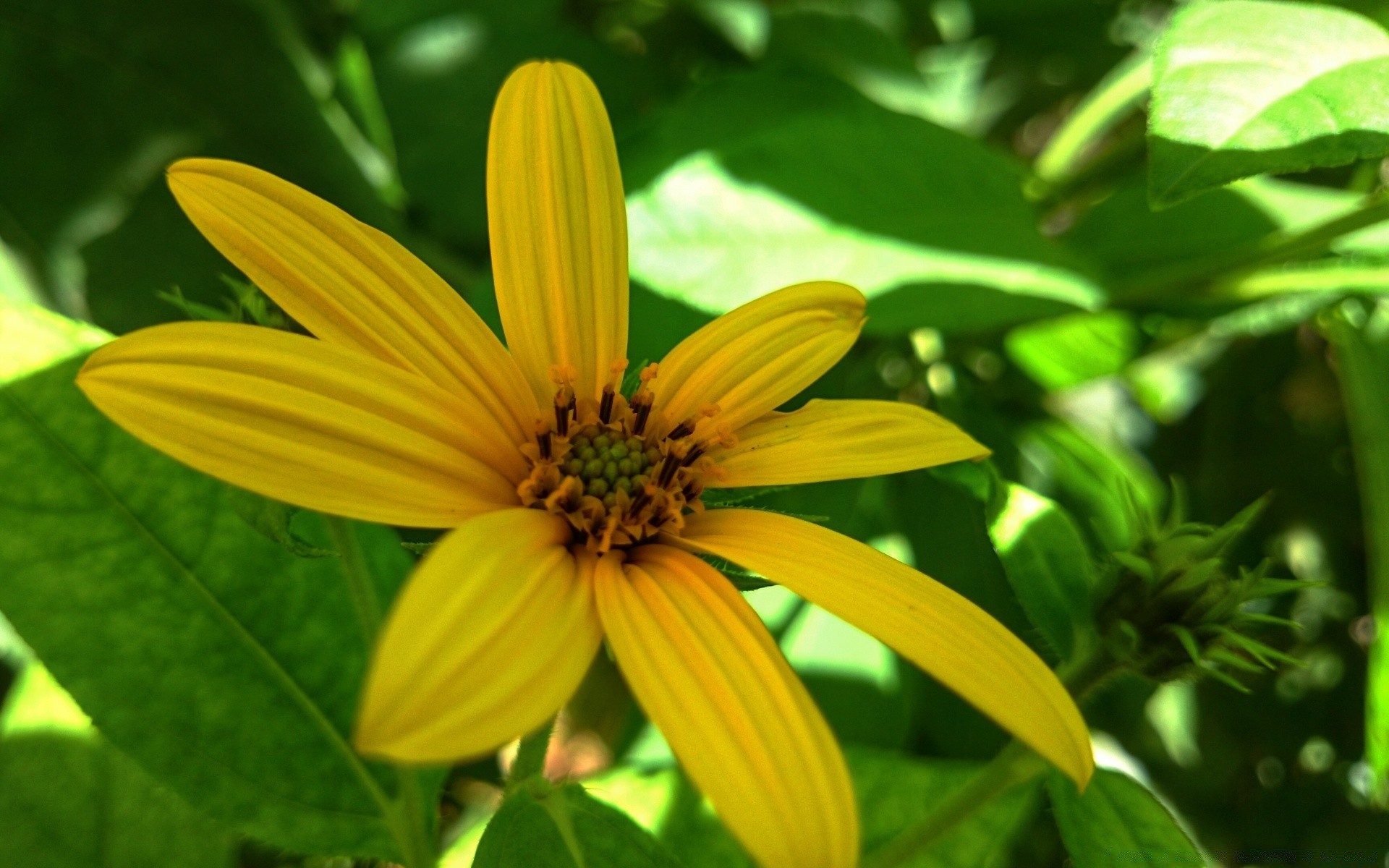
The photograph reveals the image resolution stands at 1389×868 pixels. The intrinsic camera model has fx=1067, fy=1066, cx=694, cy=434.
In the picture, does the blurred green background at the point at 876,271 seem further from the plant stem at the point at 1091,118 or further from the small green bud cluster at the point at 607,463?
the small green bud cluster at the point at 607,463

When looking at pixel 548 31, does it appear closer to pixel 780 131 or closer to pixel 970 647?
pixel 780 131

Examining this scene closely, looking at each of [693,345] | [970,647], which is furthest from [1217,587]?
[693,345]

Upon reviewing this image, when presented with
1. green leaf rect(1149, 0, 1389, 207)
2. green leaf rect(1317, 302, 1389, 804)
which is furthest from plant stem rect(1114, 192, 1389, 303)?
green leaf rect(1149, 0, 1389, 207)

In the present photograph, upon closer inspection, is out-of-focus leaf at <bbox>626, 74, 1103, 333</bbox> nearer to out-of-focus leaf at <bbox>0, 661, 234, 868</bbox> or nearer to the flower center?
the flower center

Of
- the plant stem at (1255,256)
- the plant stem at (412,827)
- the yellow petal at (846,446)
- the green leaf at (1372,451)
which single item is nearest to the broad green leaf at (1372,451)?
the green leaf at (1372,451)

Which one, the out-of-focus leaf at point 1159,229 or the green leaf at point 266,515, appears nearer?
the green leaf at point 266,515

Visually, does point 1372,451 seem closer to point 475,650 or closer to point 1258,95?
point 1258,95

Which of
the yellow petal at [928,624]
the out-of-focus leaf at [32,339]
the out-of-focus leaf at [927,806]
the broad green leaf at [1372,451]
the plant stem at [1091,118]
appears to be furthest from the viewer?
the plant stem at [1091,118]
